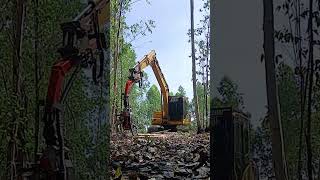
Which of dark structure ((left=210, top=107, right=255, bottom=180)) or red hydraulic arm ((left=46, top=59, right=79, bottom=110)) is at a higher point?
red hydraulic arm ((left=46, top=59, right=79, bottom=110))

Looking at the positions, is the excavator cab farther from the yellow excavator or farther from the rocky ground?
the rocky ground

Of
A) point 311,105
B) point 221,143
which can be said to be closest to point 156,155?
point 221,143

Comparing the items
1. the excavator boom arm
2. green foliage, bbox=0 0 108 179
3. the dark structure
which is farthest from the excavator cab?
green foliage, bbox=0 0 108 179

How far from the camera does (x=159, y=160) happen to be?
7637 millimetres

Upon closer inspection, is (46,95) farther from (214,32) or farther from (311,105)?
(311,105)

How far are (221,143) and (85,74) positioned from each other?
1.25m

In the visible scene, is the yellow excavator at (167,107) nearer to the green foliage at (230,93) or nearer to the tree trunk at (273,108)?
the green foliage at (230,93)

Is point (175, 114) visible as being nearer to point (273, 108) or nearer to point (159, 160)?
point (159, 160)

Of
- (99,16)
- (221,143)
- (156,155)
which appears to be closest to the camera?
(99,16)

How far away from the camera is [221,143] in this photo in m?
4.04

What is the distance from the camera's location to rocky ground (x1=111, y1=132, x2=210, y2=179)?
6.07 metres

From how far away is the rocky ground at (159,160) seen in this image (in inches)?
239

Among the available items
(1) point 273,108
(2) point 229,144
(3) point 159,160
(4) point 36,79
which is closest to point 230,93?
(2) point 229,144

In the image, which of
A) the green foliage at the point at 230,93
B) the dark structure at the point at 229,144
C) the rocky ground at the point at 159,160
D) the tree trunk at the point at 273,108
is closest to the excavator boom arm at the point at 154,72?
the rocky ground at the point at 159,160
